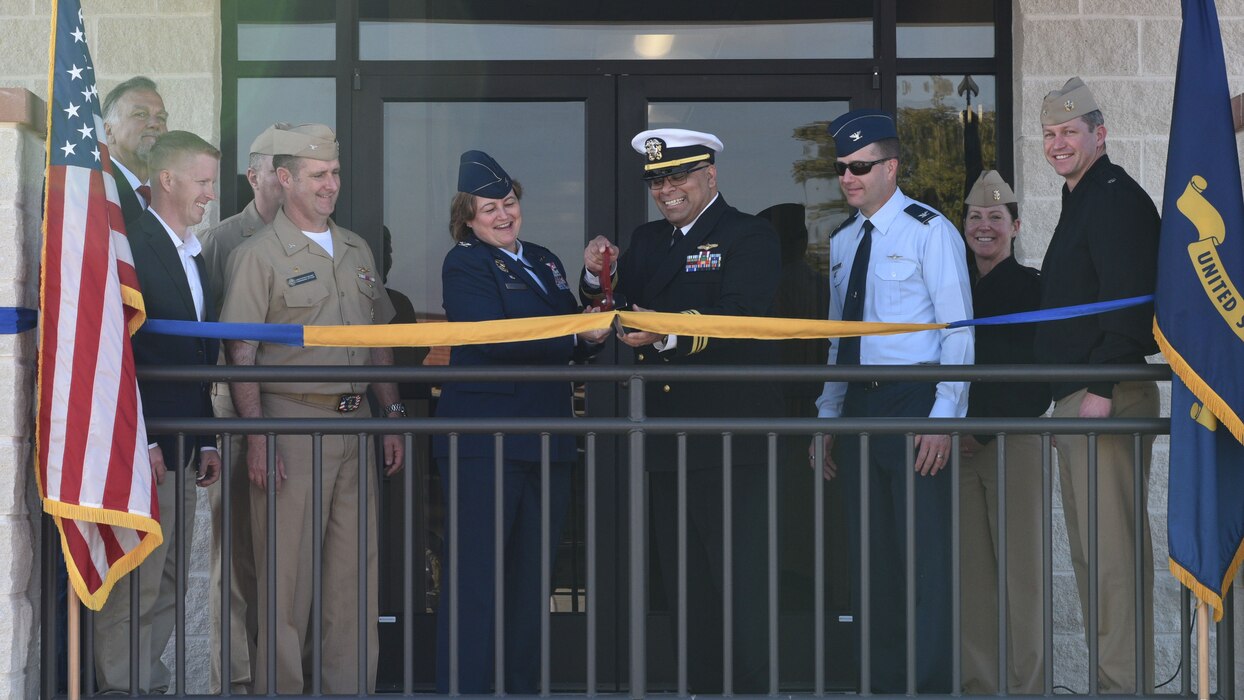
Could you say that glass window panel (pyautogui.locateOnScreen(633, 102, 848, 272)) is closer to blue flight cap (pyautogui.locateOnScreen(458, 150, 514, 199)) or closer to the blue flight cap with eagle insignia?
the blue flight cap with eagle insignia

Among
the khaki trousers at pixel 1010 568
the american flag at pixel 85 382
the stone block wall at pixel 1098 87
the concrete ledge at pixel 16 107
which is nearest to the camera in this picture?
the american flag at pixel 85 382

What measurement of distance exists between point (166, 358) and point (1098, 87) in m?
3.79

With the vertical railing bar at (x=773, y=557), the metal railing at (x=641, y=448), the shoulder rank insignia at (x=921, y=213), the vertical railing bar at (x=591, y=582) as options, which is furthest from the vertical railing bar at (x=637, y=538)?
the shoulder rank insignia at (x=921, y=213)

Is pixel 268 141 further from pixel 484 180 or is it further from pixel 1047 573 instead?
pixel 1047 573

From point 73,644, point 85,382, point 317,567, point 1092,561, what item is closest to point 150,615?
point 73,644

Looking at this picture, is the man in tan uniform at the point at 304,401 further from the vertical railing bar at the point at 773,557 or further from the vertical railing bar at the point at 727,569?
the vertical railing bar at the point at 773,557

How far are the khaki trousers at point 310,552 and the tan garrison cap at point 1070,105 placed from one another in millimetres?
2505

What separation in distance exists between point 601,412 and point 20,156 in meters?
2.69

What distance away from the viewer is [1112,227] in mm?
4184

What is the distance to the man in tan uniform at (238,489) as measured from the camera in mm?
4730

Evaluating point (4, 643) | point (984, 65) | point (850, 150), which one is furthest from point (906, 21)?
point (4, 643)

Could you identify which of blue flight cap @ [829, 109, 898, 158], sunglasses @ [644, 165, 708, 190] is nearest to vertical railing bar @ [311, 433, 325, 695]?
sunglasses @ [644, 165, 708, 190]

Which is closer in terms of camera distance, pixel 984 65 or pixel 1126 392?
pixel 1126 392

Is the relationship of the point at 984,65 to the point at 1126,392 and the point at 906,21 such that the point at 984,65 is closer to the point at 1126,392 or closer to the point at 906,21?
the point at 906,21
